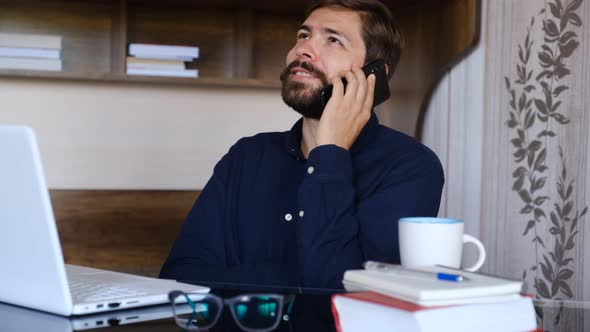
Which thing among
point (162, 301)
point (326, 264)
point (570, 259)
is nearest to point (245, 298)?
point (162, 301)

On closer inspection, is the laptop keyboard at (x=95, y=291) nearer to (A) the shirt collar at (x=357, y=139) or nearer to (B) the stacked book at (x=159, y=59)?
(A) the shirt collar at (x=357, y=139)

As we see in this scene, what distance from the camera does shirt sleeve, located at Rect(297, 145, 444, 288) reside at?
1264mm

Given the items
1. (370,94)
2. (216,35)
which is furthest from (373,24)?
(216,35)

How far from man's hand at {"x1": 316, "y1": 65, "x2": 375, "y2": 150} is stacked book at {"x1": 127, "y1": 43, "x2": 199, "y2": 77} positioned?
1.02m

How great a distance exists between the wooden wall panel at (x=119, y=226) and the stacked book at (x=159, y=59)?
1.37 feet

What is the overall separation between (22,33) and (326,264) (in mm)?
1626

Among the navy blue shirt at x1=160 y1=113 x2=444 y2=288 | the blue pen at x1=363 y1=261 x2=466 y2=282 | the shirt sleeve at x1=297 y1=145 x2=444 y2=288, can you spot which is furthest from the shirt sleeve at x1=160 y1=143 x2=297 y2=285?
the blue pen at x1=363 y1=261 x2=466 y2=282

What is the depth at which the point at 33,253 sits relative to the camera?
0.86 meters

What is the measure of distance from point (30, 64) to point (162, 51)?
0.41 m

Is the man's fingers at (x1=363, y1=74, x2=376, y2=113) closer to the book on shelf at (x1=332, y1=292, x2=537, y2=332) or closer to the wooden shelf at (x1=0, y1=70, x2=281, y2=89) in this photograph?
the book on shelf at (x1=332, y1=292, x2=537, y2=332)

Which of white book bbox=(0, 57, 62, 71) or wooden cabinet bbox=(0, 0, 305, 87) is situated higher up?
wooden cabinet bbox=(0, 0, 305, 87)

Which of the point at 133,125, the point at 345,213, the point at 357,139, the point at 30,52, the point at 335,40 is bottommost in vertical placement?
the point at 345,213

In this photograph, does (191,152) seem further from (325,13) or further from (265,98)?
(325,13)

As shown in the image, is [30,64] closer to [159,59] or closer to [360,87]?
[159,59]
